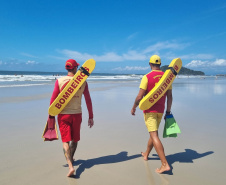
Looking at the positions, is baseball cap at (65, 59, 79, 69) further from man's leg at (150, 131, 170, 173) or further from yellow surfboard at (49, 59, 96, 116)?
man's leg at (150, 131, 170, 173)

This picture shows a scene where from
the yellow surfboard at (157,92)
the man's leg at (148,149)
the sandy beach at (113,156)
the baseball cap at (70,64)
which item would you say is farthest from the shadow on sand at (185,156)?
the baseball cap at (70,64)

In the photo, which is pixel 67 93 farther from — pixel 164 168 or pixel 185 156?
pixel 185 156

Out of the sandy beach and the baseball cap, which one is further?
the baseball cap

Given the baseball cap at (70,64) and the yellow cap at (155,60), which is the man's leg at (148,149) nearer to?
the yellow cap at (155,60)

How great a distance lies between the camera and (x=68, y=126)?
3.12 meters

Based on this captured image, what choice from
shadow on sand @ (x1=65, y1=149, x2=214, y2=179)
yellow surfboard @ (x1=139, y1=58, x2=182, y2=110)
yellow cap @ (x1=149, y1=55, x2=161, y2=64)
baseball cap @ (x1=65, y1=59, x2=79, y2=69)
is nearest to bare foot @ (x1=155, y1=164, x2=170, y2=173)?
shadow on sand @ (x1=65, y1=149, x2=214, y2=179)

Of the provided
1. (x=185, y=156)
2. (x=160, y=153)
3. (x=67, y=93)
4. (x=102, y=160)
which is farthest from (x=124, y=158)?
(x=67, y=93)

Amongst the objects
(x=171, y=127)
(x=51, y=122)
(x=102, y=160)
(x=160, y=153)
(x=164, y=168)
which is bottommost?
(x=102, y=160)

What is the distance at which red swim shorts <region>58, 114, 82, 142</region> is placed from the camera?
3119 millimetres

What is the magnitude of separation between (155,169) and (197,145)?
60.6 inches

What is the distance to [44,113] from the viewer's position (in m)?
7.30

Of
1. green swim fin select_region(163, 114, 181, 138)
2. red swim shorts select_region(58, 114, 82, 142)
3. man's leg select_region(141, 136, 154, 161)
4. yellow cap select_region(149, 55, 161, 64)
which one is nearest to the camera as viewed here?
red swim shorts select_region(58, 114, 82, 142)

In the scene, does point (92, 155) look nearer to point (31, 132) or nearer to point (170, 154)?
point (170, 154)

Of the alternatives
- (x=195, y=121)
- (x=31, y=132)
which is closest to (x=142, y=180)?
(x=31, y=132)
